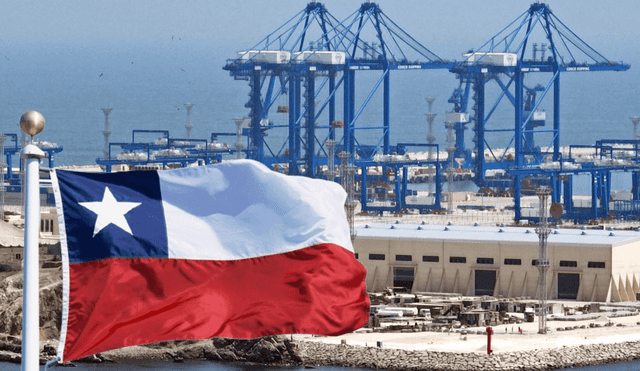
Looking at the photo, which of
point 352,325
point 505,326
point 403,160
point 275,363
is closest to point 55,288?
point 275,363

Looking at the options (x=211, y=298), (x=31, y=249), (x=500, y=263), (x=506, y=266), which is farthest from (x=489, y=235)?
(x=31, y=249)

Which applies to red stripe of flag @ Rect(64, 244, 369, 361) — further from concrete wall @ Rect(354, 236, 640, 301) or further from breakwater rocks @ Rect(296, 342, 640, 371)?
concrete wall @ Rect(354, 236, 640, 301)

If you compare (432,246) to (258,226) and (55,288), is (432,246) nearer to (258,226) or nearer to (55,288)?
(55,288)

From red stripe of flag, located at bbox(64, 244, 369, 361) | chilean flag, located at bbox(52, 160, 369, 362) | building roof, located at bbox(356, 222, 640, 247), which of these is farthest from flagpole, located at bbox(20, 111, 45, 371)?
building roof, located at bbox(356, 222, 640, 247)

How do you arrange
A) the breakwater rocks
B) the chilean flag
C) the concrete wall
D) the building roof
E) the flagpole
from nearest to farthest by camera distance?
the flagpole
the chilean flag
the breakwater rocks
the concrete wall
the building roof

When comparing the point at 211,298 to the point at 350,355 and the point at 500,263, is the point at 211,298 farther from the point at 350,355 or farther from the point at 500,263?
the point at 500,263

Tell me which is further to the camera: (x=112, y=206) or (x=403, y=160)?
(x=403, y=160)

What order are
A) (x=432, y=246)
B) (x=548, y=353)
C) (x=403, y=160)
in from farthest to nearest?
(x=403, y=160)
(x=432, y=246)
(x=548, y=353)
